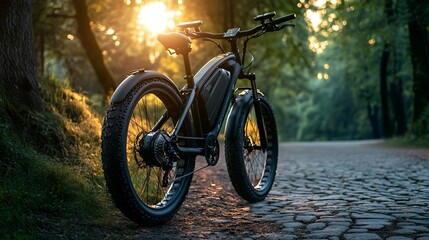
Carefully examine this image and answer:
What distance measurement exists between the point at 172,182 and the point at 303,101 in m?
68.1

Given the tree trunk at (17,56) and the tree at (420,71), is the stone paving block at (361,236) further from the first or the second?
the tree at (420,71)

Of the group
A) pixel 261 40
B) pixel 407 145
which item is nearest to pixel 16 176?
pixel 261 40

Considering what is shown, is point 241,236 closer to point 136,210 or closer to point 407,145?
point 136,210

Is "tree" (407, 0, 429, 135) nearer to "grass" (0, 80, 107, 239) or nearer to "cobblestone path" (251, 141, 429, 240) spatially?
"cobblestone path" (251, 141, 429, 240)

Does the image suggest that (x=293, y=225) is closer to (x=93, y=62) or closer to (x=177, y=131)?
(x=177, y=131)

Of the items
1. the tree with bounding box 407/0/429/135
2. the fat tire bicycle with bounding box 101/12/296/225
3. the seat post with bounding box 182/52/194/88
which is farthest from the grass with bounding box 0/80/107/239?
the tree with bounding box 407/0/429/135

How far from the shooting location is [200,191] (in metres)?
6.20

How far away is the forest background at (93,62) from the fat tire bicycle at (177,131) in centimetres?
56

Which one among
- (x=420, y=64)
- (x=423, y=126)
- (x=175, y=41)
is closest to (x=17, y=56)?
(x=175, y=41)

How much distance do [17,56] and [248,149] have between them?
7.81 ft

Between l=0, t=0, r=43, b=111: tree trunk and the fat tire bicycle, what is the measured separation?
44.0 inches

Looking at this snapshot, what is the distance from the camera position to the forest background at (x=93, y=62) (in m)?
4.43

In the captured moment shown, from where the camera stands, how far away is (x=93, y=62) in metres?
11.9

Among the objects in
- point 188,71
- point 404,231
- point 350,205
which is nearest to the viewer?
point 404,231
